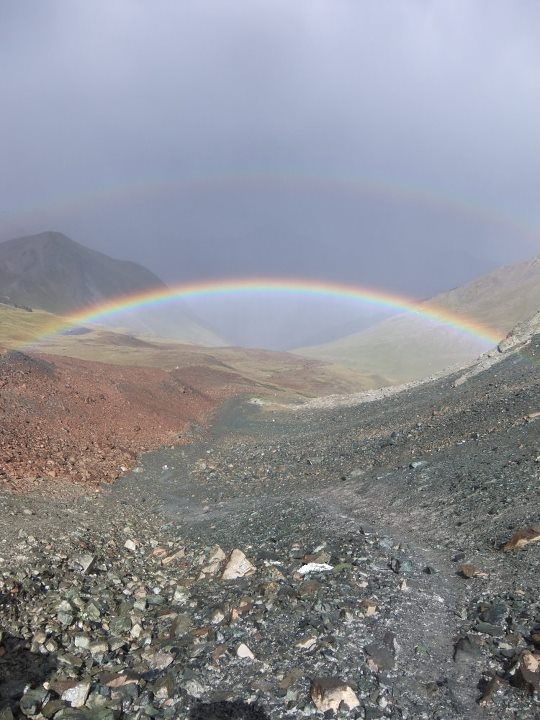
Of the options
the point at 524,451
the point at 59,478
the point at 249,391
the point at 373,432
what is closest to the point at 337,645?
the point at 524,451

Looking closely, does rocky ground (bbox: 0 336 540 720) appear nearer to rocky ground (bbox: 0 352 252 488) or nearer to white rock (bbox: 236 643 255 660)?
white rock (bbox: 236 643 255 660)

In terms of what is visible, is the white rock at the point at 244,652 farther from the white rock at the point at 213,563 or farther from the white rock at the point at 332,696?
the white rock at the point at 213,563

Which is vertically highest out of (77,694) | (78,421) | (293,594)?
(78,421)

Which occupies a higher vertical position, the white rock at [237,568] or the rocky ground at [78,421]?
the rocky ground at [78,421]

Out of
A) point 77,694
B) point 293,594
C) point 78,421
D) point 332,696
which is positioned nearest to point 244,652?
point 332,696

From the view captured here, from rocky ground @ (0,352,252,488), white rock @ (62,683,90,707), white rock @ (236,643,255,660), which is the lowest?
white rock @ (236,643,255,660)

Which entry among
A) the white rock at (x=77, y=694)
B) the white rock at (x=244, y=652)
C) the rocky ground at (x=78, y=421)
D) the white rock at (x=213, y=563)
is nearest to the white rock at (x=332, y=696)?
the white rock at (x=244, y=652)

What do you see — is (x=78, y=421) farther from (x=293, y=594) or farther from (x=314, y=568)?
(x=293, y=594)

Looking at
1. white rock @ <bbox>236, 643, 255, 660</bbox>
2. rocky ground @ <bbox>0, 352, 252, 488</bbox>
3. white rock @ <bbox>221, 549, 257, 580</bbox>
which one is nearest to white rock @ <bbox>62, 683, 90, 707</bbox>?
white rock @ <bbox>236, 643, 255, 660</bbox>

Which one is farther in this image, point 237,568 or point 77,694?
point 237,568

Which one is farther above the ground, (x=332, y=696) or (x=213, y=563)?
(x=332, y=696)
